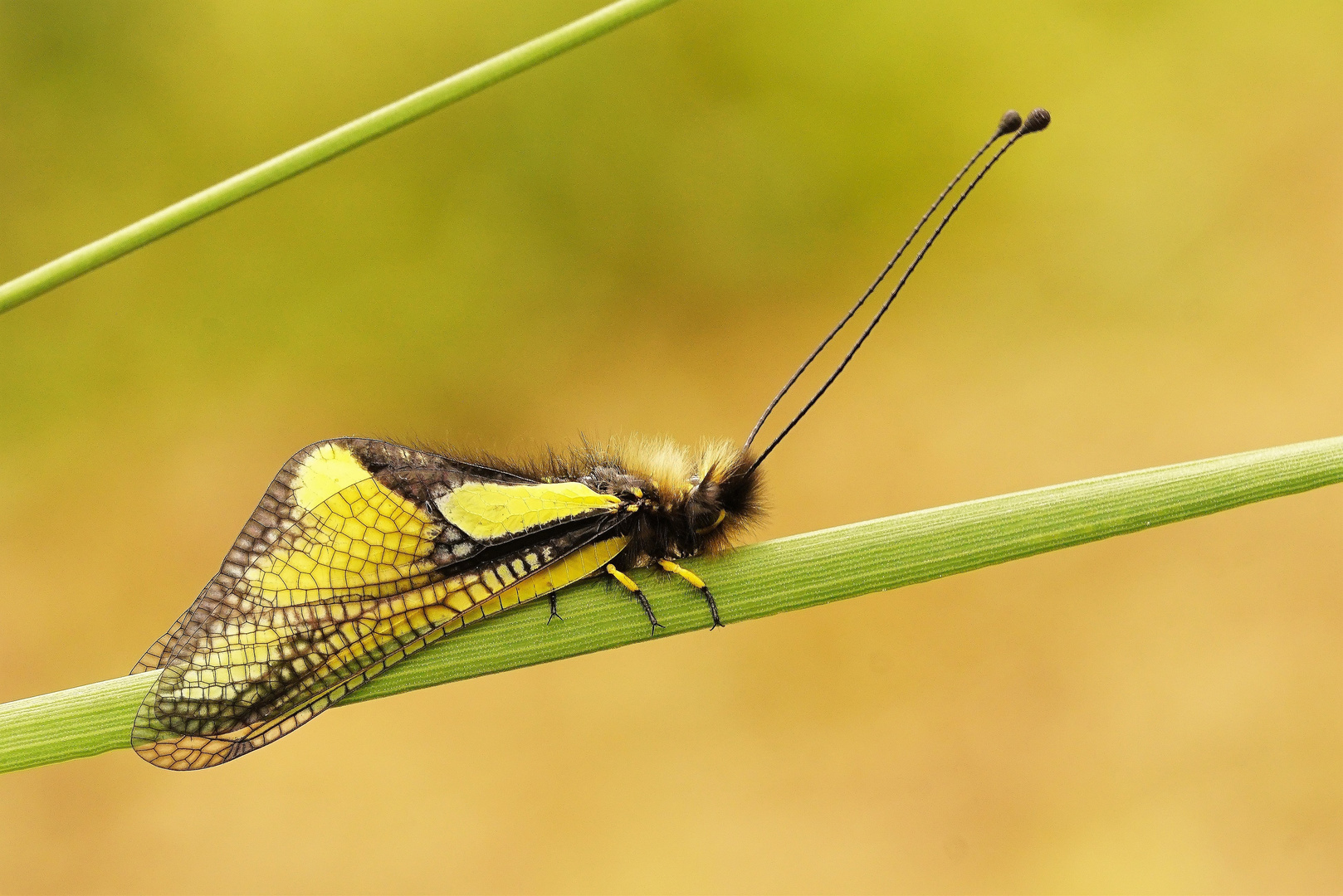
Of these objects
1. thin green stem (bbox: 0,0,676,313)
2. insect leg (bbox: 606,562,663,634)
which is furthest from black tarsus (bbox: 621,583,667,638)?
thin green stem (bbox: 0,0,676,313)

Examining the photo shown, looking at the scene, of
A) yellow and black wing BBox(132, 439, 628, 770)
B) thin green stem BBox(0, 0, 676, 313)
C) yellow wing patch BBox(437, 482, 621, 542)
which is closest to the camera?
thin green stem BBox(0, 0, 676, 313)

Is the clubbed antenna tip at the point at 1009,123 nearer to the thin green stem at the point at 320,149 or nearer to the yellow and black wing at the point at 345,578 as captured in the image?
the thin green stem at the point at 320,149

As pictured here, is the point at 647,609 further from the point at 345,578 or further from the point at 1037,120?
the point at 1037,120

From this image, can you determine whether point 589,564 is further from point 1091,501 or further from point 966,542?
point 1091,501

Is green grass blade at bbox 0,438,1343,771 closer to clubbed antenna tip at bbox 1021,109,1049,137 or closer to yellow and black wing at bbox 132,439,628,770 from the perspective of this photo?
yellow and black wing at bbox 132,439,628,770

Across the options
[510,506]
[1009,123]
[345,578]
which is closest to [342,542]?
[345,578]
